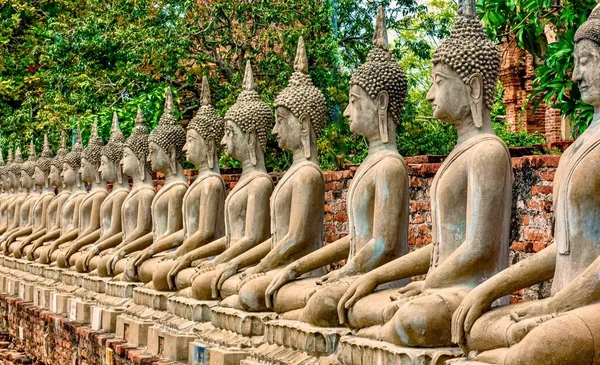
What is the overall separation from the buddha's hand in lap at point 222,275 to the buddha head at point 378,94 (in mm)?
2100

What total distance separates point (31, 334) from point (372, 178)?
873cm

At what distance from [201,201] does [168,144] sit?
4.64 ft

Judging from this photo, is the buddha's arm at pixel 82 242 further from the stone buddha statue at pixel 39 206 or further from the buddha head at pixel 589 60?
the buddha head at pixel 589 60

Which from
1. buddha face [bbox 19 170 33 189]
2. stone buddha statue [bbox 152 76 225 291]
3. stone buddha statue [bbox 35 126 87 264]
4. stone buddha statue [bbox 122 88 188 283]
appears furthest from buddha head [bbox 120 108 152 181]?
buddha face [bbox 19 170 33 189]

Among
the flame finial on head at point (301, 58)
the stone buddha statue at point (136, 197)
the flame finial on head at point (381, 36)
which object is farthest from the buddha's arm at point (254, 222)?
the stone buddha statue at point (136, 197)

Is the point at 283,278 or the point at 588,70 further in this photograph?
the point at 283,278

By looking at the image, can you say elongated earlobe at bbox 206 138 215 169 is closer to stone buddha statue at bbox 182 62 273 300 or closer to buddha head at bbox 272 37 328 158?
stone buddha statue at bbox 182 62 273 300

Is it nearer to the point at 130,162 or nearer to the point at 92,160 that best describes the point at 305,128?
the point at 130,162

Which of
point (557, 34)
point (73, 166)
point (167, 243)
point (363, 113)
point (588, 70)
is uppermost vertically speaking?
point (557, 34)

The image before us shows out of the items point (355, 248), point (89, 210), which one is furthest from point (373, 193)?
point (89, 210)

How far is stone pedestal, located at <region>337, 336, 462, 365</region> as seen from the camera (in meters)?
5.98

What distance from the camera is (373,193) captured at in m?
7.58

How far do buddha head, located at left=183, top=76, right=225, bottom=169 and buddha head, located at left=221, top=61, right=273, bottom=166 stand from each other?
92cm

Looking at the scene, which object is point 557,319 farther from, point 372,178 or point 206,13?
point 206,13
